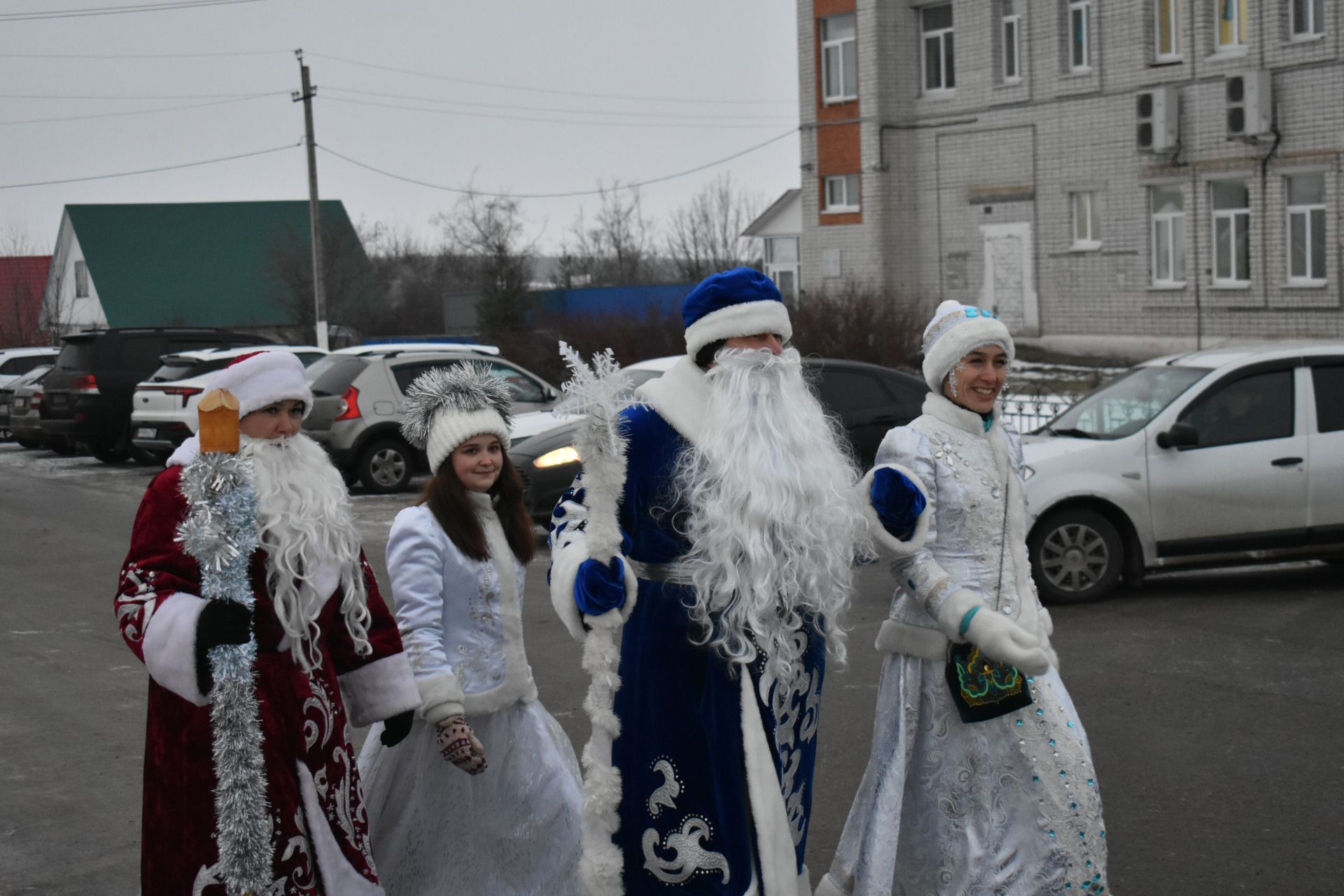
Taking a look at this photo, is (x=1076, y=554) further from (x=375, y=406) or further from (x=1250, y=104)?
(x=1250, y=104)

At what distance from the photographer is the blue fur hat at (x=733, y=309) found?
3.82 metres

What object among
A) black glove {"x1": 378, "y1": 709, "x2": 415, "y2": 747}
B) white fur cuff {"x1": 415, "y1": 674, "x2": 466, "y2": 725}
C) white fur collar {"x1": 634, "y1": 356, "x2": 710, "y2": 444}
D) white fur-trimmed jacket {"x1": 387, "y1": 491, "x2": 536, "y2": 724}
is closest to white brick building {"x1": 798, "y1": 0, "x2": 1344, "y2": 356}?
white fur-trimmed jacket {"x1": 387, "y1": 491, "x2": 536, "y2": 724}

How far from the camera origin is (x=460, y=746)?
411 cm

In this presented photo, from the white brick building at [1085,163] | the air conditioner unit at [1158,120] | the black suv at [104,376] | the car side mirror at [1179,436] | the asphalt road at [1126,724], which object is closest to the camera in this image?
the asphalt road at [1126,724]

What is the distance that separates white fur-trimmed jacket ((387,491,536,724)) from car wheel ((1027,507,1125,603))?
5775 mm

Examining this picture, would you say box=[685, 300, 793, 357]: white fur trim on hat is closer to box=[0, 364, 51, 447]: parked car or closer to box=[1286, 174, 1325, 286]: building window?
box=[0, 364, 51, 447]: parked car

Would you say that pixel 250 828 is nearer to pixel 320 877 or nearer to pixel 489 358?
pixel 320 877

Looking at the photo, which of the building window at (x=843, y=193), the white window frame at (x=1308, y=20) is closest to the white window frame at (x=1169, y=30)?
the white window frame at (x=1308, y=20)

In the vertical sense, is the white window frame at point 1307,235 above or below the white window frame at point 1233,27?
below

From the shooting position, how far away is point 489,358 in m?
17.7

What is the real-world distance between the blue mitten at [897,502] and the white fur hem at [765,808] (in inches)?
28.7

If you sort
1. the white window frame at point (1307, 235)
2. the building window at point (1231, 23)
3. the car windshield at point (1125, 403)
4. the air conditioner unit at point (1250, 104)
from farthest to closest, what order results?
the building window at point (1231, 23) → the air conditioner unit at point (1250, 104) → the white window frame at point (1307, 235) → the car windshield at point (1125, 403)

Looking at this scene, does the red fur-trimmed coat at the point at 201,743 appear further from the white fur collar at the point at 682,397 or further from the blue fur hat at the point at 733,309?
the blue fur hat at the point at 733,309

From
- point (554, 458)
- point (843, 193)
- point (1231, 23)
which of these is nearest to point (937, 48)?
point (843, 193)
